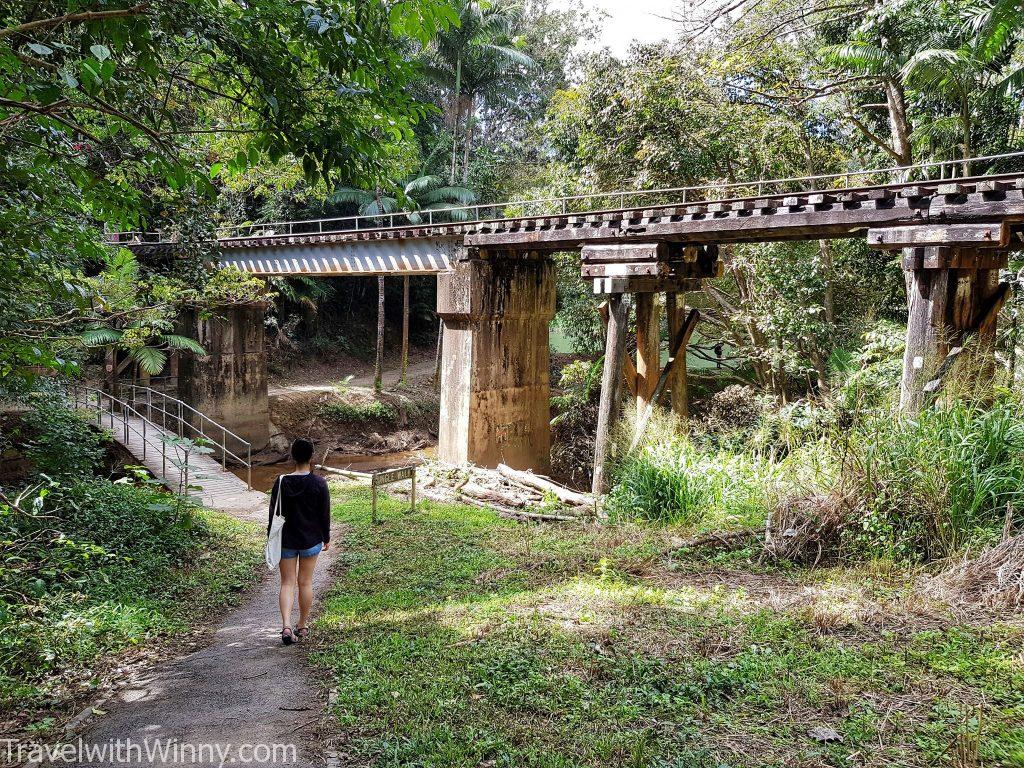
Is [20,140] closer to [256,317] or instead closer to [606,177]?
[606,177]

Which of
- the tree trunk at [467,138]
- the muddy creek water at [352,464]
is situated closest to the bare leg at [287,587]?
the muddy creek water at [352,464]

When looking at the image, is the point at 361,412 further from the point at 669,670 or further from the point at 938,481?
the point at 669,670

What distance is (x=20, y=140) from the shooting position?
455 cm

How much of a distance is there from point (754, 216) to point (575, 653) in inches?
260

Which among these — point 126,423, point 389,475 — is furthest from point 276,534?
point 126,423

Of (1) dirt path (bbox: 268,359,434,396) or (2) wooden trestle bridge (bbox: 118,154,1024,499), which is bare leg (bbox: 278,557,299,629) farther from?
(1) dirt path (bbox: 268,359,434,396)

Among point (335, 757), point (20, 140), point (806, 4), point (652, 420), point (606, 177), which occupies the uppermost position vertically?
point (806, 4)

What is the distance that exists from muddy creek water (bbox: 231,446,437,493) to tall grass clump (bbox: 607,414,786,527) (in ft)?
33.6

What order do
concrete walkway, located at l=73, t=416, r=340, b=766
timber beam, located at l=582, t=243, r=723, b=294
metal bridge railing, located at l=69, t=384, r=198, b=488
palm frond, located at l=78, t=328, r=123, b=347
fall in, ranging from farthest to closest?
metal bridge railing, located at l=69, t=384, r=198, b=488, palm frond, located at l=78, t=328, r=123, b=347, timber beam, located at l=582, t=243, r=723, b=294, concrete walkway, located at l=73, t=416, r=340, b=766

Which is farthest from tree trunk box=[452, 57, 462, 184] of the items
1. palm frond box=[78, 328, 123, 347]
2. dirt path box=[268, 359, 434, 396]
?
palm frond box=[78, 328, 123, 347]

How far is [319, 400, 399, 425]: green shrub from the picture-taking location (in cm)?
2255

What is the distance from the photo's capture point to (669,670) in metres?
4.11

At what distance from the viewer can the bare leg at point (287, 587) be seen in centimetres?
493

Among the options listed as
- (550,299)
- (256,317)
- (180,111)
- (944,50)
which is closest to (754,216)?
(944,50)
